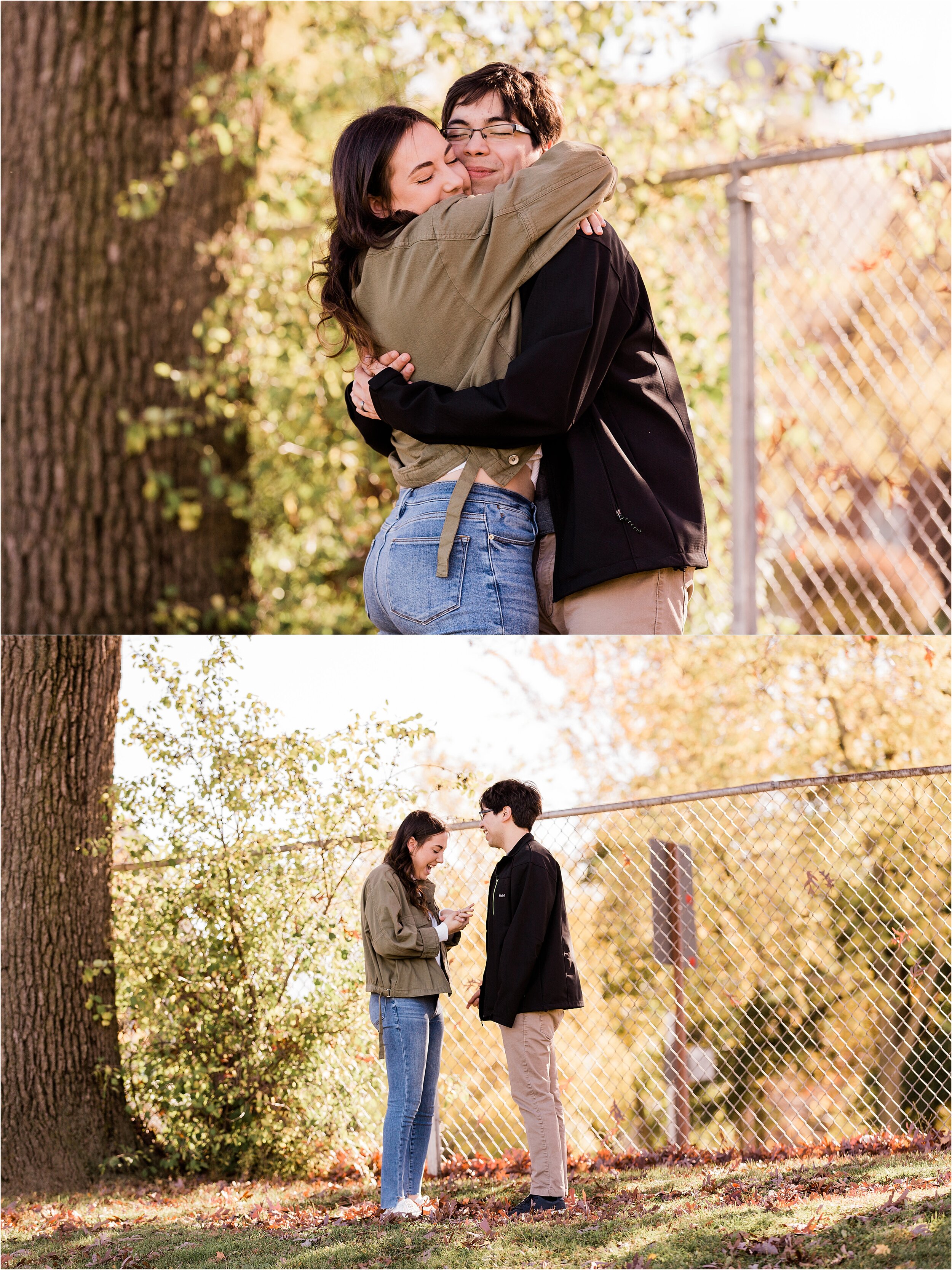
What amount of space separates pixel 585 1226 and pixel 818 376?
157 inches

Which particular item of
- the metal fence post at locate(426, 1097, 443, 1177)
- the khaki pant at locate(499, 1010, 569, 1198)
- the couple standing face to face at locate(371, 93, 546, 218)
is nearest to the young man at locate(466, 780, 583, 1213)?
the khaki pant at locate(499, 1010, 569, 1198)

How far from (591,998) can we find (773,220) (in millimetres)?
3869

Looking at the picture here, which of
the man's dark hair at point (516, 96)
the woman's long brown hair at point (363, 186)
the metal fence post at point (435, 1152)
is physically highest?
the man's dark hair at point (516, 96)

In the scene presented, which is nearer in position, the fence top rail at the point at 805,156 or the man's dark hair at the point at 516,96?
the man's dark hair at the point at 516,96

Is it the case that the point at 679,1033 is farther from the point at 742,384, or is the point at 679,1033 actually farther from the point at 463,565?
the point at 742,384

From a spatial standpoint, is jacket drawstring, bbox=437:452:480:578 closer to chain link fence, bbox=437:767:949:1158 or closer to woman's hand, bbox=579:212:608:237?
woman's hand, bbox=579:212:608:237

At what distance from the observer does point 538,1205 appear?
8.88ft

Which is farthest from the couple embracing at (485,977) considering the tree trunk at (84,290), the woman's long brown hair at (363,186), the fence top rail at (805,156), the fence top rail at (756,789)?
the tree trunk at (84,290)

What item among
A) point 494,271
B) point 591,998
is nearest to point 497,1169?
point 591,998

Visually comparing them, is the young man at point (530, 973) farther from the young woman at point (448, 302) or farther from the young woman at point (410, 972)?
the young woman at point (448, 302)

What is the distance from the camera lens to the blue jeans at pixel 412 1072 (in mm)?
2773

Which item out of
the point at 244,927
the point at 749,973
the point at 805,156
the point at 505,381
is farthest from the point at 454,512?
the point at 805,156

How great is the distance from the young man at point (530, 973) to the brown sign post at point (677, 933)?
242 millimetres

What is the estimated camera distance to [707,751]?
9.36 ft
